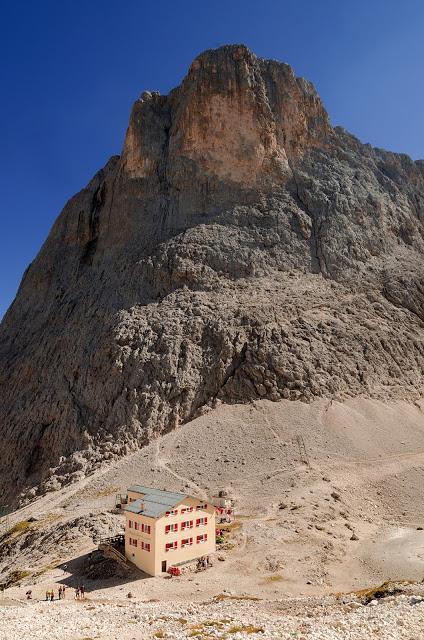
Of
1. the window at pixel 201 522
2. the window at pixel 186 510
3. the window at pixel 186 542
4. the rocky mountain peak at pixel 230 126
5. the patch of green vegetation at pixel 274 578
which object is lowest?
the patch of green vegetation at pixel 274 578

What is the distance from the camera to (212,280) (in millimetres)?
63531

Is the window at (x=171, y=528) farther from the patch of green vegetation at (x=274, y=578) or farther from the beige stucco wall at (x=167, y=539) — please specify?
the patch of green vegetation at (x=274, y=578)

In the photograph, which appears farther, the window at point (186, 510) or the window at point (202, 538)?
the window at point (202, 538)

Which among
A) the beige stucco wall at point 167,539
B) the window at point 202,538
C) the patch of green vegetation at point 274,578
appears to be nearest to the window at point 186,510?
the beige stucco wall at point 167,539

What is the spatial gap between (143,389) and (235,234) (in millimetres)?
24735

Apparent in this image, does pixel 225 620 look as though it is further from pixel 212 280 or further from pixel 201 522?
pixel 212 280

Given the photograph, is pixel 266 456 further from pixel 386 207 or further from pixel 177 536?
pixel 386 207

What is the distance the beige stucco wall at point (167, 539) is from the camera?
96.6ft

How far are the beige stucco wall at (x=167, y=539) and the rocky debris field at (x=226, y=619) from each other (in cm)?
470

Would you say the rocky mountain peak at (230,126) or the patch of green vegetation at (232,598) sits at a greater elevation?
the rocky mountain peak at (230,126)

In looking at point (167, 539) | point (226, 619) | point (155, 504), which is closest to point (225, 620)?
point (226, 619)

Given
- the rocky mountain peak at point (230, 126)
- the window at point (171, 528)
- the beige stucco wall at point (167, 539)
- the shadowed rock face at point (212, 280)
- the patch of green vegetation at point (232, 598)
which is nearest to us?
the patch of green vegetation at point (232, 598)

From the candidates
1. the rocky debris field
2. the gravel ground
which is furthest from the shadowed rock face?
the gravel ground

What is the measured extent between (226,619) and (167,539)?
1062cm
